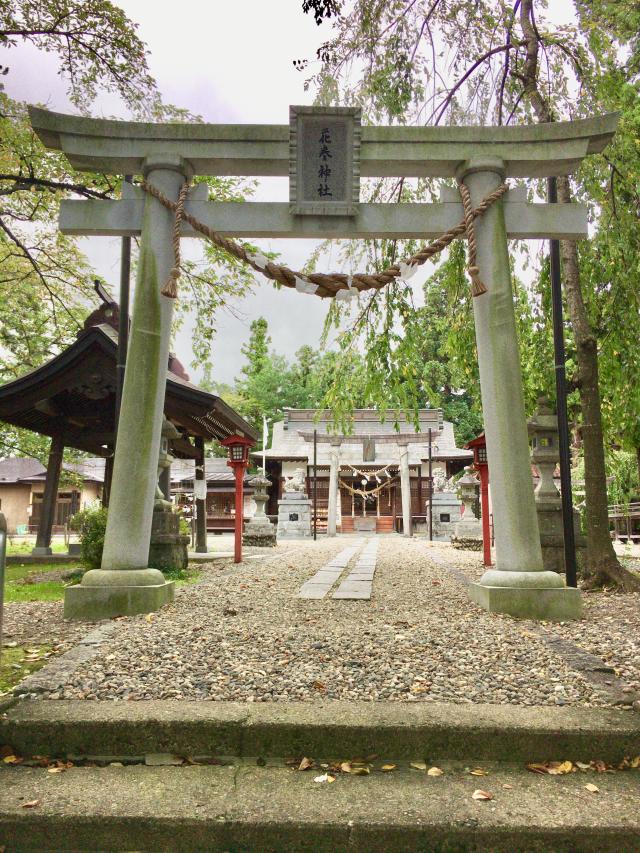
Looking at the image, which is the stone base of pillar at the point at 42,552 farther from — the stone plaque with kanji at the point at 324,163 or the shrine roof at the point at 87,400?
the stone plaque with kanji at the point at 324,163

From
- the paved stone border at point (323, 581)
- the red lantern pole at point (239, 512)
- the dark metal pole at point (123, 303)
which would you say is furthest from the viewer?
the red lantern pole at point (239, 512)

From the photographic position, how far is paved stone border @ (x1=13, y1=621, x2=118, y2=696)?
113 inches

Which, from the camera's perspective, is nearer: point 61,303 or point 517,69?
point 517,69

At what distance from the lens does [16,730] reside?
2.46 metres

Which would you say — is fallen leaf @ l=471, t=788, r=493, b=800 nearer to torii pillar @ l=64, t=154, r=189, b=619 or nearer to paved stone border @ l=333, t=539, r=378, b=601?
torii pillar @ l=64, t=154, r=189, b=619

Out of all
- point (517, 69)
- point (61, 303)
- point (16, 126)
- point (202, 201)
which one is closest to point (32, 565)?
point (61, 303)

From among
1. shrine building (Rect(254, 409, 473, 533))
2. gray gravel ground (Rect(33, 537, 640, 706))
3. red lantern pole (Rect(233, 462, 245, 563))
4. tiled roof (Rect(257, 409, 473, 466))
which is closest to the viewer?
gray gravel ground (Rect(33, 537, 640, 706))

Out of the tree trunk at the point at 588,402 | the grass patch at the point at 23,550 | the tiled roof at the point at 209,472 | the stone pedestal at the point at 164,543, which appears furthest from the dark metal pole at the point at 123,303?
the tiled roof at the point at 209,472

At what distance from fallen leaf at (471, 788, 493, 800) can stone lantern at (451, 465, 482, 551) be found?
11967 millimetres

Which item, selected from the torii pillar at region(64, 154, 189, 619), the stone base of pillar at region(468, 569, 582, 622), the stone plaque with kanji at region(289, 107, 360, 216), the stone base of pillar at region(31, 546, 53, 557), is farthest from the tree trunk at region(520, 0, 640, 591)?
the stone base of pillar at region(31, 546, 53, 557)

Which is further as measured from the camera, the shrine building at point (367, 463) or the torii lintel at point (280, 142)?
the shrine building at point (367, 463)

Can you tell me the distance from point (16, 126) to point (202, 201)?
19.0ft

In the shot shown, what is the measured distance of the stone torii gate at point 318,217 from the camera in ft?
15.7

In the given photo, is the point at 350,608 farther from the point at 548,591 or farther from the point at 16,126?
the point at 16,126
